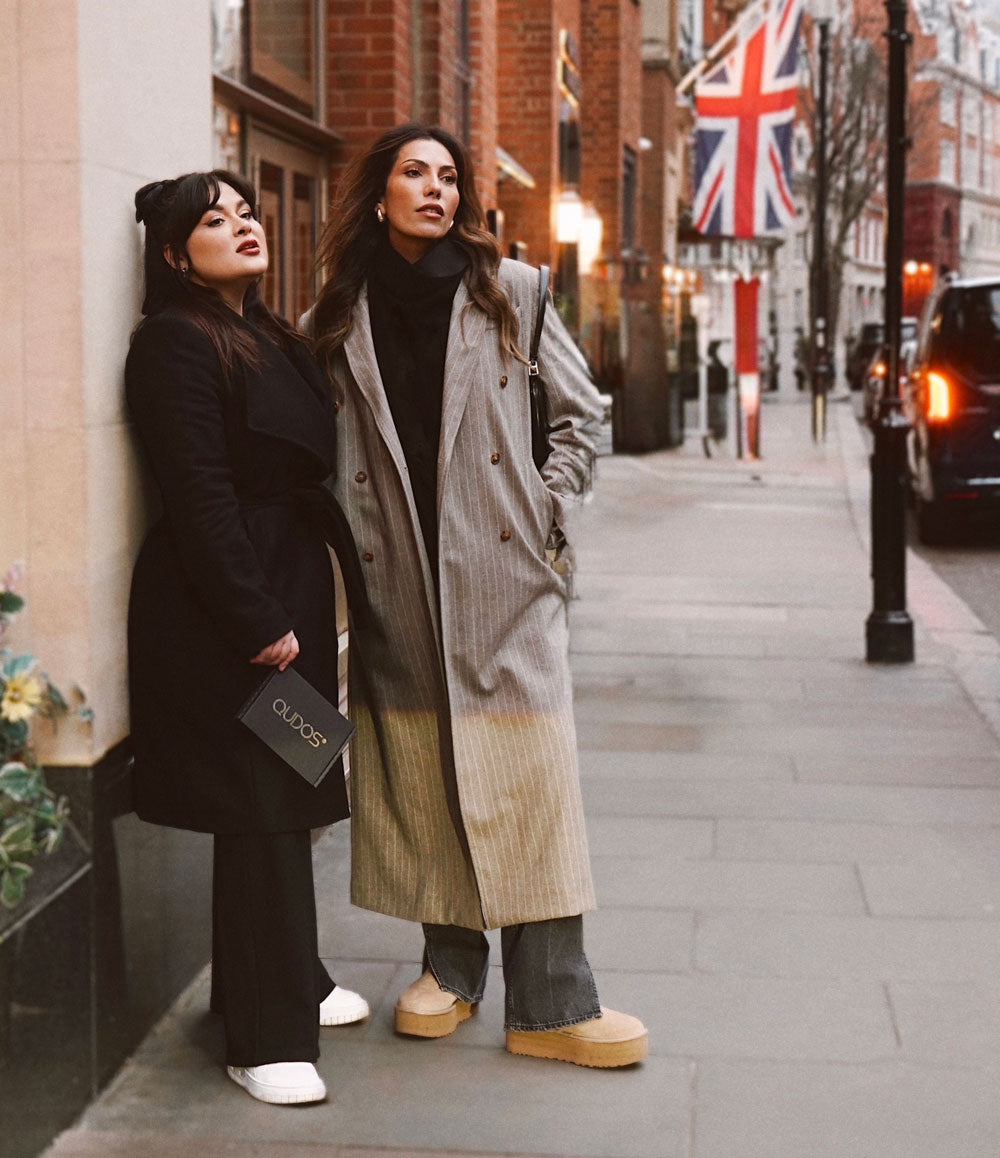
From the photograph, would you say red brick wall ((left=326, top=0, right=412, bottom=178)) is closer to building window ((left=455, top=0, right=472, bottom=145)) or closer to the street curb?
building window ((left=455, top=0, right=472, bottom=145))

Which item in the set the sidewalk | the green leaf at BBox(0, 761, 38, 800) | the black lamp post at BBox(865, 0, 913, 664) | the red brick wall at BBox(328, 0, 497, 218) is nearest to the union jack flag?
the red brick wall at BBox(328, 0, 497, 218)

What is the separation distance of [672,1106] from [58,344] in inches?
76.8

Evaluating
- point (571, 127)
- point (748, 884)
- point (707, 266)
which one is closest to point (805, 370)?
point (707, 266)

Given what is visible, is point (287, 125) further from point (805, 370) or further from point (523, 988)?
point (805, 370)

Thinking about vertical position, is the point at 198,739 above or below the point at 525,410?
below

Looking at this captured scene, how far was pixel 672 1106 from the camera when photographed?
3736 mm

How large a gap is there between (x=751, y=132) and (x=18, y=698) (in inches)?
593

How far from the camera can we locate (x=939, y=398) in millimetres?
13750

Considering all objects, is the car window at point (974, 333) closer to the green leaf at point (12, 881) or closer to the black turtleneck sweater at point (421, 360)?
the black turtleneck sweater at point (421, 360)

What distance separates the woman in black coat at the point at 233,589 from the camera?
361cm

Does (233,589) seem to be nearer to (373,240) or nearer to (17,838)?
(17,838)

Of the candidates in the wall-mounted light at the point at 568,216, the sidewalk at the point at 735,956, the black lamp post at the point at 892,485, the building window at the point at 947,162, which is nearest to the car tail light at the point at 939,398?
the sidewalk at the point at 735,956

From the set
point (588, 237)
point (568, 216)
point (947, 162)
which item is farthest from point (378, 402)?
point (947, 162)

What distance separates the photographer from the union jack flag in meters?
16.9
